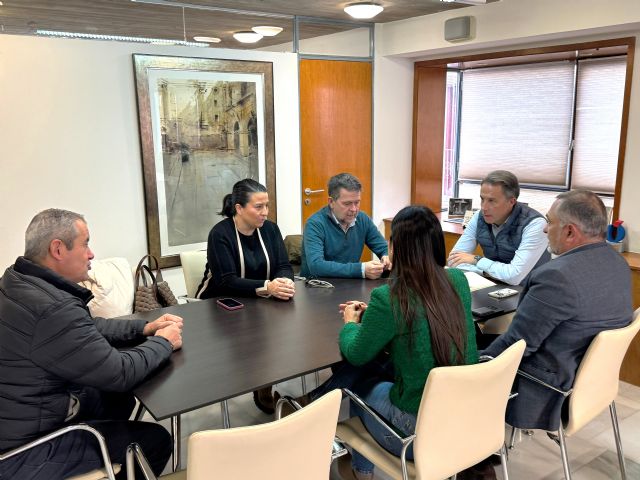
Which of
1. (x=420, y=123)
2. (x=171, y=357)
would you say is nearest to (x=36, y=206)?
(x=171, y=357)

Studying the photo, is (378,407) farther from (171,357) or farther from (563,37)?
(563,37)

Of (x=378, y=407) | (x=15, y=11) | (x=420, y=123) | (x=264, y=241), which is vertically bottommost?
(x=378, y=407)

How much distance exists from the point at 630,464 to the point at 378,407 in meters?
1.50

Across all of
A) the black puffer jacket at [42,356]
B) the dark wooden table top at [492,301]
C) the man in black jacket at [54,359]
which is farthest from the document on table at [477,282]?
A: the black puffer jacket at [42,356]

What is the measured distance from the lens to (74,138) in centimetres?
369

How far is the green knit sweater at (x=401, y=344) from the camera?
1.81 meters

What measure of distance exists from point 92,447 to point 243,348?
596 mm

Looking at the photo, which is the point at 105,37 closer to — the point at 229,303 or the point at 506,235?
the point at 229,303

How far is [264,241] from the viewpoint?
3.07 meters

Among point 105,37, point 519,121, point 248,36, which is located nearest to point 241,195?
point 105,37

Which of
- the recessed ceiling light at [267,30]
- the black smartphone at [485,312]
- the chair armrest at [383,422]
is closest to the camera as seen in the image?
the chair armrest at [383,422]

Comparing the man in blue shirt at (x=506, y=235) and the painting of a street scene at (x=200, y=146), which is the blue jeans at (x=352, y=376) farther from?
the painting of a street scene at (x=200, y=146)

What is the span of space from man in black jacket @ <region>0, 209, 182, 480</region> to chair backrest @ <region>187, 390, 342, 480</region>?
511mm

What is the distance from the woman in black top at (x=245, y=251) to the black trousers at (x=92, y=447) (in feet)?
→ 2.73
